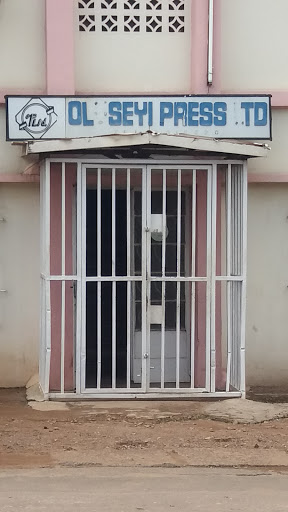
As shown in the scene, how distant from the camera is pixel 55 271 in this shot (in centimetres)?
1083

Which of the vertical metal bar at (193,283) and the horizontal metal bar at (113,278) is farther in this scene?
the vertical metal bar at (193,283)

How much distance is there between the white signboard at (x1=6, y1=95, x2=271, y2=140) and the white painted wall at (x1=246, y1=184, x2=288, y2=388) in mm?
1014

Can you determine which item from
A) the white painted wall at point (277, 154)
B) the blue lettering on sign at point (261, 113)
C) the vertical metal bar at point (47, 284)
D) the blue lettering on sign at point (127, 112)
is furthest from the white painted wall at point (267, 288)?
the vertical metal bar at point (47, 284)

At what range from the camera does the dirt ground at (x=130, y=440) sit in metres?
8.33

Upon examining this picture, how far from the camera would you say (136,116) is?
427 inches

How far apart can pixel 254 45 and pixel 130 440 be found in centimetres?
485

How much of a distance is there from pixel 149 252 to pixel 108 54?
2.35 metres

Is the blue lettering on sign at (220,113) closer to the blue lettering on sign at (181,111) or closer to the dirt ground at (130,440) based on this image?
the blue lettering on sign at (181,111)

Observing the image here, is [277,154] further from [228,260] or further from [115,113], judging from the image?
[115,113]

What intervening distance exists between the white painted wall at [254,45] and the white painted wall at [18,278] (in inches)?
104

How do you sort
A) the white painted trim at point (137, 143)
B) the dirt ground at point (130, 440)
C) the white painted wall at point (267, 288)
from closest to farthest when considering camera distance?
the dirt ground at point (130, 440) → the white painted trim at point (137, 143) → the white painted wall at point (267, 288)

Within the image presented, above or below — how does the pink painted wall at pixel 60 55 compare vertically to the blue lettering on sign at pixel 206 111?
above

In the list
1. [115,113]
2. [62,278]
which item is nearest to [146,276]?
[62,278]

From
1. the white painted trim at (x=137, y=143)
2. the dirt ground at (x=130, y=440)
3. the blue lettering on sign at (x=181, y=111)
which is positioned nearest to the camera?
the dirt ground at (x=130, y=440)
